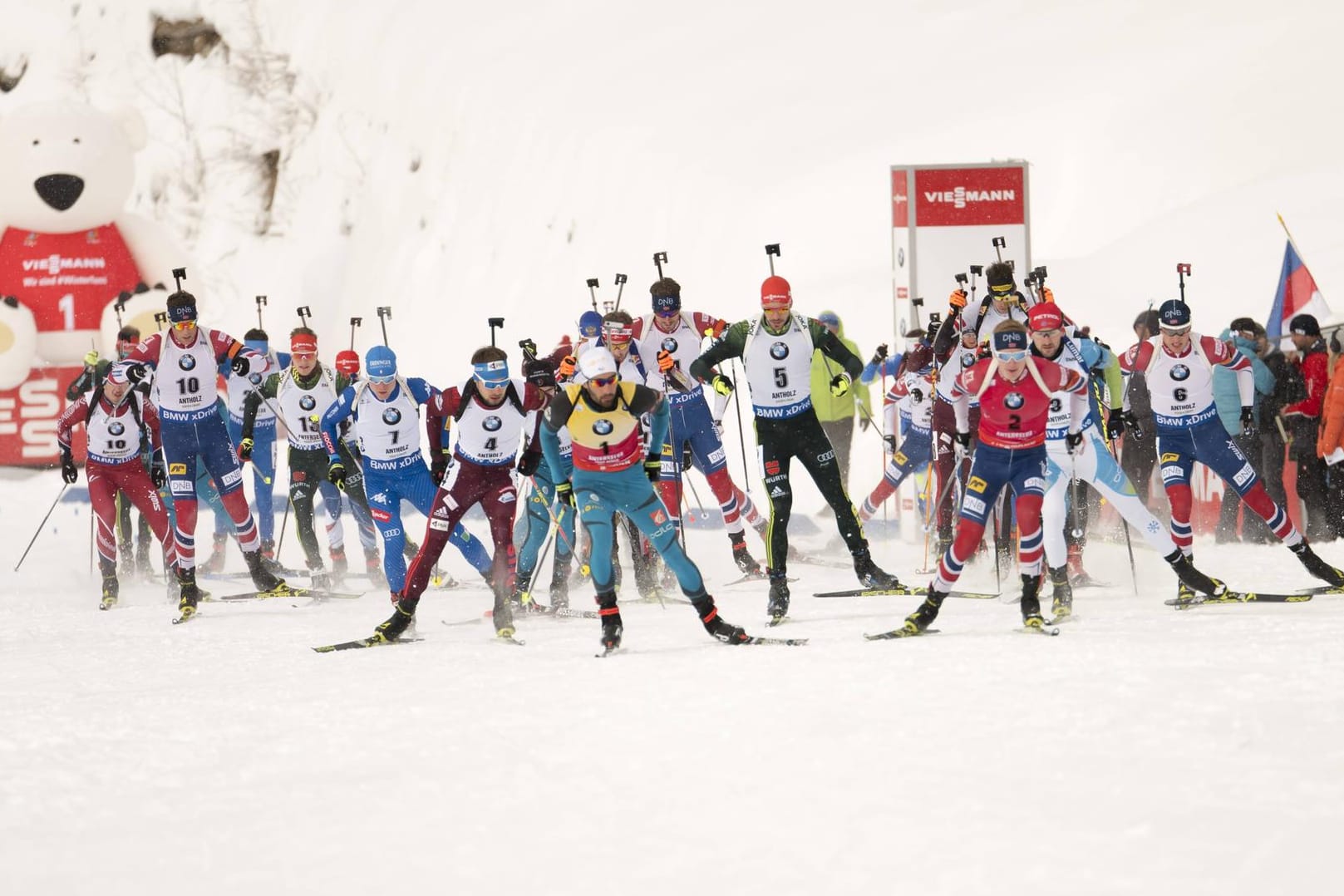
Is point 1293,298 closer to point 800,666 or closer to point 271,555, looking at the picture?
point 800,666

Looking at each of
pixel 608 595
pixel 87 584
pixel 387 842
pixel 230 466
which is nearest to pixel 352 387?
pixel 230 466

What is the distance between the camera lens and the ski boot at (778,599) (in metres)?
8.52

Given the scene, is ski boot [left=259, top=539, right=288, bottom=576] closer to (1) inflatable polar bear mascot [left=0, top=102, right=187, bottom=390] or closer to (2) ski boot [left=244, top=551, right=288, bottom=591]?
(2) ski boot [left=244, top=551, right=288, bottom=591]

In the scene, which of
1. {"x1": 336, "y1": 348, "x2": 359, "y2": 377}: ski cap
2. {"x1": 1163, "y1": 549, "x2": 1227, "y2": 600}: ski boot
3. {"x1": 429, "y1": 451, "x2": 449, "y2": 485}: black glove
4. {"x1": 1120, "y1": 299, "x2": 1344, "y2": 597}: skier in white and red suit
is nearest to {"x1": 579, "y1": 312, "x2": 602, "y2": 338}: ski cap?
{"x1": 336, "y1": 348, "x2": 359, "y2": 377}: ski cap

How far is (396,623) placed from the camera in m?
8.45

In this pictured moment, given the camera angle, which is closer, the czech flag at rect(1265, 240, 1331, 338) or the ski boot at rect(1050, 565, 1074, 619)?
the ski boot at rect(1050, 565, 1074, 619)

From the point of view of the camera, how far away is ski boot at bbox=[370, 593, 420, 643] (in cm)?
841

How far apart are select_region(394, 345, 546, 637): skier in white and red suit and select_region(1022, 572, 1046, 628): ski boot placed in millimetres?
2950

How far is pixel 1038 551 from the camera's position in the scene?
7.70 metres

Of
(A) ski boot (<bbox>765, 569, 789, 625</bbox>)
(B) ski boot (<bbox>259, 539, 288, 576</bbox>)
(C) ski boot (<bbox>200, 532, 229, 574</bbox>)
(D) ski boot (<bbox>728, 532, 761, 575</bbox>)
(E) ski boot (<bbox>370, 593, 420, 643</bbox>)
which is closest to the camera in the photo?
(E) ski boot (<bbox>370, 593, 420, 643</bbox>)

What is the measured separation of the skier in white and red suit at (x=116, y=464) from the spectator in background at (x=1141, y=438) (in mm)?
7554

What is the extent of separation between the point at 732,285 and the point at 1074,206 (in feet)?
17.3

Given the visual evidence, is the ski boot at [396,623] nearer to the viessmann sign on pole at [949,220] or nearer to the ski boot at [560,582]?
the ski boot at [560,582]

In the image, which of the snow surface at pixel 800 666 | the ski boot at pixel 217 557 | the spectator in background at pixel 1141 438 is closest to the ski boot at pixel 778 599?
the snow surface at pixel 800 666
